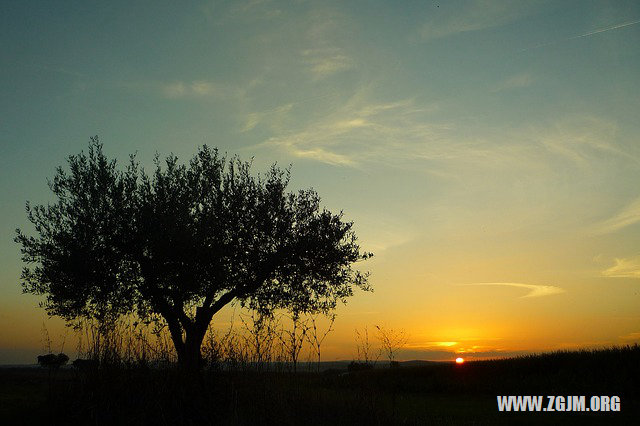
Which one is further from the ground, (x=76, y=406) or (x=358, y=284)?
(x=358, y=284)

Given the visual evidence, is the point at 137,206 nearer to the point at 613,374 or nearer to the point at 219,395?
the point at 219,395

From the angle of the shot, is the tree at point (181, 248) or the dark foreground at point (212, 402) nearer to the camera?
the dark foreground at point (212, 402)

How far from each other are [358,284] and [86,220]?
13388 mm

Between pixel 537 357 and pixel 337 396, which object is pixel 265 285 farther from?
pixel 537 357

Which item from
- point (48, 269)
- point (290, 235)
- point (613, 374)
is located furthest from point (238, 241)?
point (613, 374)

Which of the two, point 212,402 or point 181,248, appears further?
point 181,248

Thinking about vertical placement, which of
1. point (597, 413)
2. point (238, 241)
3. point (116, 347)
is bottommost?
point (597, 413)

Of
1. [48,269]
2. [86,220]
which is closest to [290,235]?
[86,220]

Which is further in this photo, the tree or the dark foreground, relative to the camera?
the tree

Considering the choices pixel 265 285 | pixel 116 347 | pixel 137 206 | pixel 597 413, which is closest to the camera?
pixel 116 347

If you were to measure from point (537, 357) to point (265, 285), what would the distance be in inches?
583

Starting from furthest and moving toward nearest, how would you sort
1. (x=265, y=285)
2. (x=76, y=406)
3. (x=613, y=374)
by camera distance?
(x=265, y=285)
(x=613, y=374)
(x=76, y=406)

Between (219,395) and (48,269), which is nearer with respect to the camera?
(219,395)

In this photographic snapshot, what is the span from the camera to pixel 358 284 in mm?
25156
